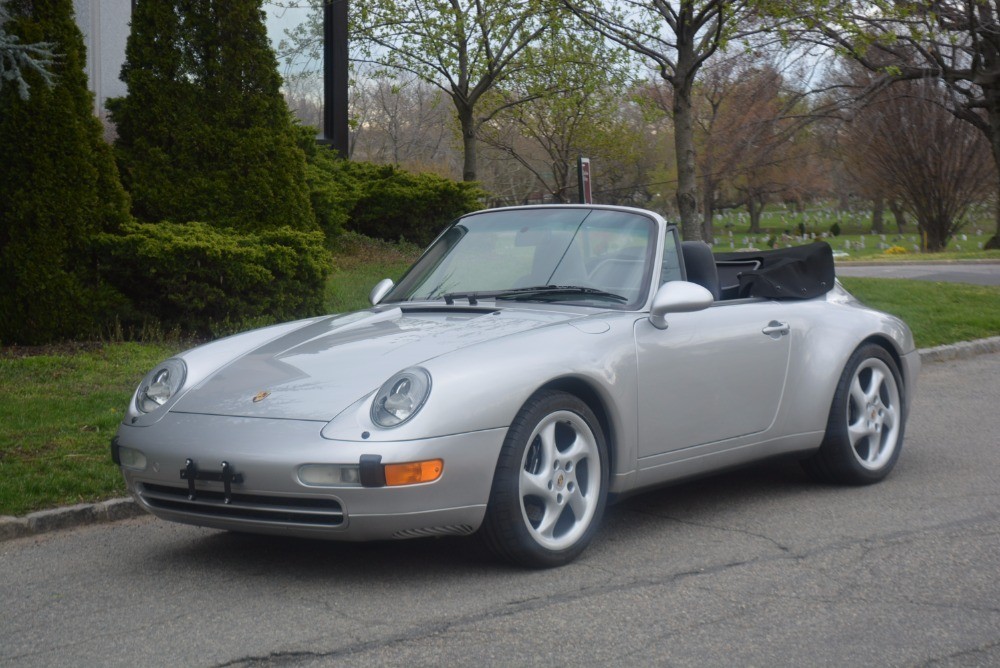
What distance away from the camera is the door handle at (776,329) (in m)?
5.77

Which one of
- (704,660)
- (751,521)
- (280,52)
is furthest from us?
(280,52)

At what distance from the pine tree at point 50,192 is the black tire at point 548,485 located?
7.13 metres

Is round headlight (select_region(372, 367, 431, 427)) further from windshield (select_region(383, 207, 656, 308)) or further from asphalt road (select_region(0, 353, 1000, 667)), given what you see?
windshield (select_region(383, 207, 656, 308))

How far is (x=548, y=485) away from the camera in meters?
4.59

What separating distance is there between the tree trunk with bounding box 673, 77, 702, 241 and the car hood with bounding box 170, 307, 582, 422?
10.4 meters

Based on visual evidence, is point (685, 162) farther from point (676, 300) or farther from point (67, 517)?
point (67, 517)

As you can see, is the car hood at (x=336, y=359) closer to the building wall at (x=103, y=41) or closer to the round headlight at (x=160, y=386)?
the round headlight at (x=160, y=386)

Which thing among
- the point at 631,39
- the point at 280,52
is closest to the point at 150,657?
the point at 631,39

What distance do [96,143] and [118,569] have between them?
696 centimetres

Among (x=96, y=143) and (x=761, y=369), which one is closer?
(x=761, y=369)

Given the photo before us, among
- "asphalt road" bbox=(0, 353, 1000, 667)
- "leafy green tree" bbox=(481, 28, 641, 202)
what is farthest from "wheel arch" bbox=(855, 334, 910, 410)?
"leafy green tree" bbox=(481, 28, 641, 202)

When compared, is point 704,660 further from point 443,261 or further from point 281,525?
point 443,261

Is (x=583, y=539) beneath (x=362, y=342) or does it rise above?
beneath

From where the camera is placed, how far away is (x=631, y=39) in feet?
53.8
